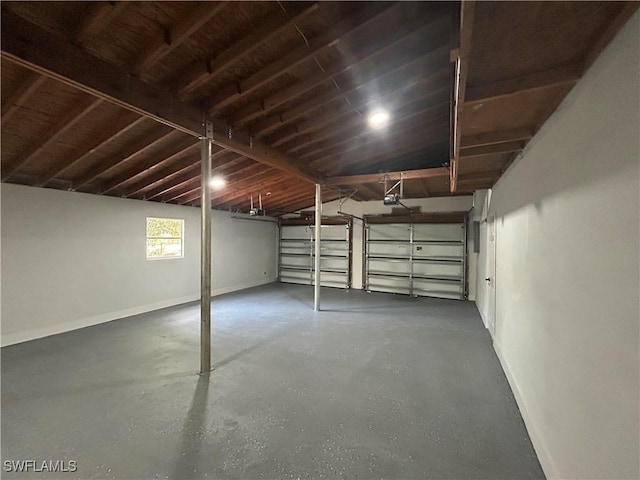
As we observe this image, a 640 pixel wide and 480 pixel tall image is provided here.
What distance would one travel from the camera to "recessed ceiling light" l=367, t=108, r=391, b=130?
10.6 ft

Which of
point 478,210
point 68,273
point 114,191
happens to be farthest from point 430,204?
point 68,273

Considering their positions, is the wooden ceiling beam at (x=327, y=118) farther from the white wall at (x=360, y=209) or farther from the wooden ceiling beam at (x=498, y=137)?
the white wall at (x=360, y=209)

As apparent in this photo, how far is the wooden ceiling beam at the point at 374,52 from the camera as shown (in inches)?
82.1

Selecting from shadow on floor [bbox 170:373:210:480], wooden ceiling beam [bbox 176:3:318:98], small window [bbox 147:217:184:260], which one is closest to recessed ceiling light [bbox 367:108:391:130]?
wooden ceiling beam [bbox 176:3:318:98]

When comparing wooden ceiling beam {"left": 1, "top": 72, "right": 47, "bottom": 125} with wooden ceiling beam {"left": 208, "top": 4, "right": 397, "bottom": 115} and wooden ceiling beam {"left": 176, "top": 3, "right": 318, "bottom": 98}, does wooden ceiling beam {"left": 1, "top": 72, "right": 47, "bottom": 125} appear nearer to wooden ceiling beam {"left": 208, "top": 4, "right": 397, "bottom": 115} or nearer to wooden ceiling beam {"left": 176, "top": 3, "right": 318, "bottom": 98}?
wooden ceiling beam {"left": 176, "top": 3, "right": 318, "bottom": 98}

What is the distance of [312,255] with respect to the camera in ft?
30.1

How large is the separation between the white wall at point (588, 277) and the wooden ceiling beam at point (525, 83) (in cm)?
7

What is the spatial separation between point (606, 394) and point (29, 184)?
6.36 metres

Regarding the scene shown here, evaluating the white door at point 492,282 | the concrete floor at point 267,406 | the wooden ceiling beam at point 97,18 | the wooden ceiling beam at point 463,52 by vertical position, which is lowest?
the concrete floor at point 267,406

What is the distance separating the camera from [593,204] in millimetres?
1240

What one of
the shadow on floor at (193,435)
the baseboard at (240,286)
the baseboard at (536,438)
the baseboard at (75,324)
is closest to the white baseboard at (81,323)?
the baseboard at (75,324)

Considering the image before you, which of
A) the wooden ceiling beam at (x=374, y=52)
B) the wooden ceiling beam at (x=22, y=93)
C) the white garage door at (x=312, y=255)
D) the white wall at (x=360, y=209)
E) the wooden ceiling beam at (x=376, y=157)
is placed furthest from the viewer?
the white garage door at (x=312, y=255)

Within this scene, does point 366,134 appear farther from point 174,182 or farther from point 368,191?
point 174,182

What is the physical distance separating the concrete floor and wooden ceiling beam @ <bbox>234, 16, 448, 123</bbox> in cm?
293
